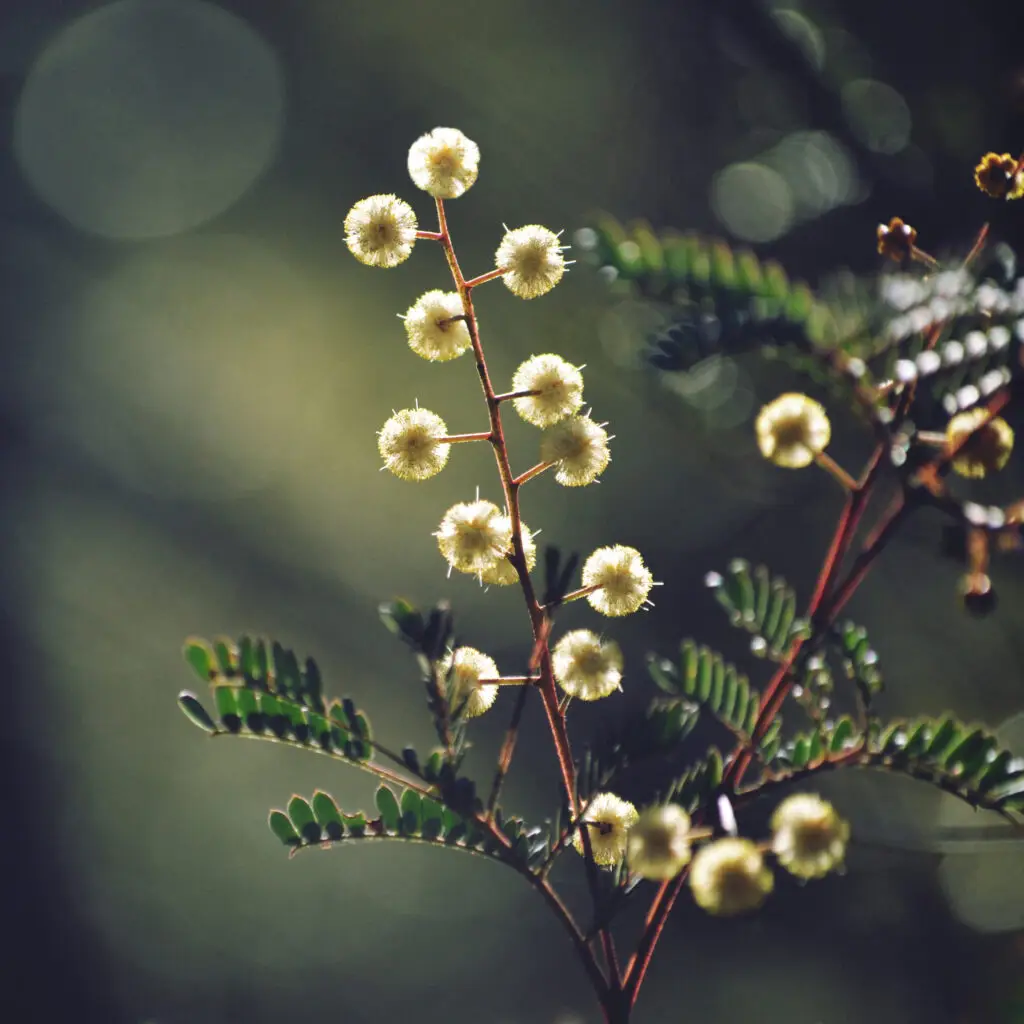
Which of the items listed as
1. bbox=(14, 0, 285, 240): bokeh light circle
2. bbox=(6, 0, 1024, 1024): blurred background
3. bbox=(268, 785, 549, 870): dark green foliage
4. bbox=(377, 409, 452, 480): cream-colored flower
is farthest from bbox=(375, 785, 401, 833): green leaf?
bbox=(14, 0, 285, 240): bokeh light circle

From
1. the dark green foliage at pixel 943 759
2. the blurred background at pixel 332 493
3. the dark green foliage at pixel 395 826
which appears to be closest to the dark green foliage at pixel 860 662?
the dark green foliage at pixel 943 759

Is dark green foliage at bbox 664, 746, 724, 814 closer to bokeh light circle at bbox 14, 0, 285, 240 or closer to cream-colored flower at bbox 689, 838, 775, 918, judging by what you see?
cream-colored flower at bbox 689, 838, 775, 918

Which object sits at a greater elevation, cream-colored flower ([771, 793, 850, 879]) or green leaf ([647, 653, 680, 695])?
green leaf ([647, 653, 680, 695])

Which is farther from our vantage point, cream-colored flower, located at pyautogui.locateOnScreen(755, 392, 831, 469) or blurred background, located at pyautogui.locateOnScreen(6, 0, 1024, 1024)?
blurred background, located at pyautogui.locateOnScreen(6, 0, 1024, 1024)

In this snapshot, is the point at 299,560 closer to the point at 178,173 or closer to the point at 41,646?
the point at 41,646

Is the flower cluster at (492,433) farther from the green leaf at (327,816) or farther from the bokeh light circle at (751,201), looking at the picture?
the bokeh light circle at (751,201)

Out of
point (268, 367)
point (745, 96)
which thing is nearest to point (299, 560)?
point (268, 367)

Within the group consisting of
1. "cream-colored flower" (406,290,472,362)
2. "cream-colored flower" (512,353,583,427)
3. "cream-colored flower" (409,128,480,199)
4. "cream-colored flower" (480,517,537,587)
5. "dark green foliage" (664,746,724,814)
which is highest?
"cream-colored flower" (409,128,480,199)

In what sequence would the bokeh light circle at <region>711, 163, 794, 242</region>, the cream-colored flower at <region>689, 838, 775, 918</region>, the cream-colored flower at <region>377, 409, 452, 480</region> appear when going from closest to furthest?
the cream-colored flower at <region>689, 838, 775, 918</region> < the cream-colored flower at <region>377, 409, 452, 480</region> < the bokeh light circle at <region>711, 163, 794, 242</region>

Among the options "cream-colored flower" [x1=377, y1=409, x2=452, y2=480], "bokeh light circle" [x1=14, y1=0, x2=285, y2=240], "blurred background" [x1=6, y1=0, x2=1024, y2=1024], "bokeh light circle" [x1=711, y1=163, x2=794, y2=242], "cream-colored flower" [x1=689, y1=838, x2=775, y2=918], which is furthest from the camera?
"bokeh light circle" [x1=14, y1=0, x2=285, y2=240]
